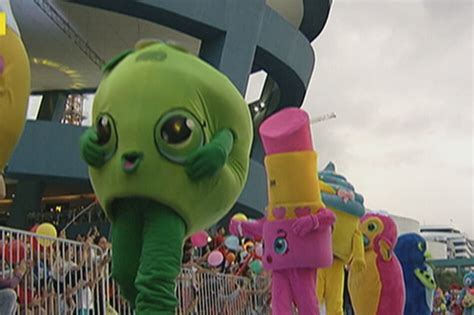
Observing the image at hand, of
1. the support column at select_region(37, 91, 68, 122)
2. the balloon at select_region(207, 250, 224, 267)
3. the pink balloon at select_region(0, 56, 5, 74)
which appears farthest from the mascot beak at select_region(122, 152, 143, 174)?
the support column at select_region(37, 91, 68, 122)

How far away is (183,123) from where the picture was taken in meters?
5.17

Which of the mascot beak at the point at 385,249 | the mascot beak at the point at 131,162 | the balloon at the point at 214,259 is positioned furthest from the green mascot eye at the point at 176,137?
the balloon at the point at 214,259

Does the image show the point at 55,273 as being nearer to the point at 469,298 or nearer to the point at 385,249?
the point at 385,249

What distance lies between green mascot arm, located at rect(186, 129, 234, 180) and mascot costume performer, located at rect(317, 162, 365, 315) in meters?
3.96

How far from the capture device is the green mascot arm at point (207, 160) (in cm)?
511

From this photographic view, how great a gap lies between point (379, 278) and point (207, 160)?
4866 mm

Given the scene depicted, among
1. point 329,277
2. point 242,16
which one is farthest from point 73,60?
point 329,277

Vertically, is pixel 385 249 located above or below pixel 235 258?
above

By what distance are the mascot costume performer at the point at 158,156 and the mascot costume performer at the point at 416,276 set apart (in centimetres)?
526

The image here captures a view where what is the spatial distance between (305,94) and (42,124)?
30.3 ft

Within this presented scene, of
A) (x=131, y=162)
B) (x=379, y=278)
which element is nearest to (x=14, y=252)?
(x=131, y=162)

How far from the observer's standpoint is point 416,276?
990cm

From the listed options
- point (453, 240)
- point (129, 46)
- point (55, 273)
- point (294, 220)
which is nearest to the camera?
point (55, 273)

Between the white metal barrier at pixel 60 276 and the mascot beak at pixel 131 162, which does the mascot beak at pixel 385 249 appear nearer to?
the white metal barrier at pixel 60 276
